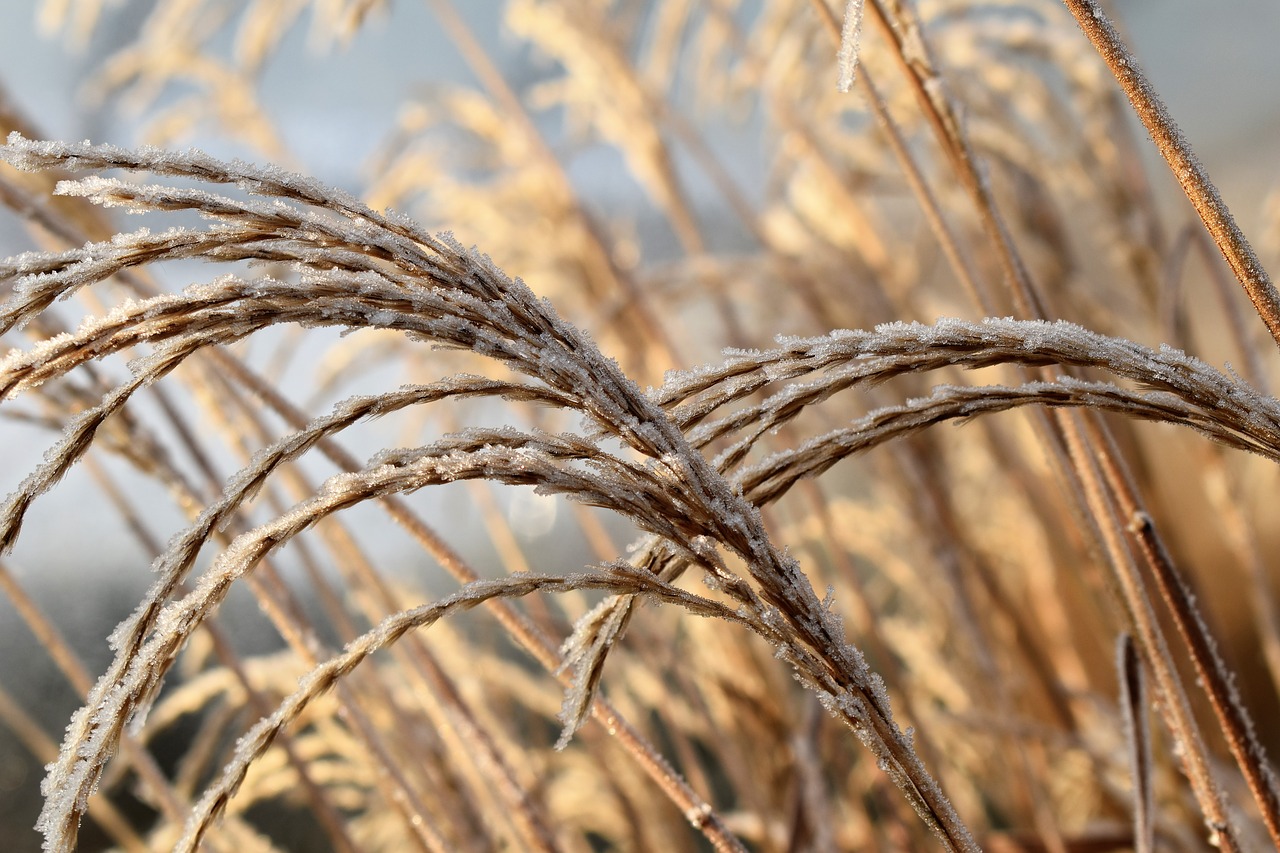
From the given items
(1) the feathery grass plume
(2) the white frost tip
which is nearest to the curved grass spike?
(1) the feathery grass plume

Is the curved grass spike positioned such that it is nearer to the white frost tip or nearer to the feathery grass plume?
the feathery grass plume

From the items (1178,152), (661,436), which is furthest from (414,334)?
(1178,152)

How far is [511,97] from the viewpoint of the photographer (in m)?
1.42

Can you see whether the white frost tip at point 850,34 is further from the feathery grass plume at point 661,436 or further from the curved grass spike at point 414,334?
the curved grass spike at point 414,334

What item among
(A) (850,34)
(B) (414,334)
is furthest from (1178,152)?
(B) (414,334)

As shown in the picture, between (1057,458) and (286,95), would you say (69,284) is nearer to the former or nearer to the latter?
(1057,458)

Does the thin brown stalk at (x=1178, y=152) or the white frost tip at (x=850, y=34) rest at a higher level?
the white frost tip at (x=850, y=34)

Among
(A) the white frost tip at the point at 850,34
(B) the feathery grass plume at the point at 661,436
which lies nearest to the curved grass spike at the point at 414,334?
(B) the feathery grass plume at the point at 661,436

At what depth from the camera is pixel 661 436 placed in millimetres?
345

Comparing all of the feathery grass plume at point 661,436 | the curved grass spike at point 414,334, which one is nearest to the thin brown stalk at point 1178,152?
the feathery grass plume at point 661,436

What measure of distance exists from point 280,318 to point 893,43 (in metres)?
0.37

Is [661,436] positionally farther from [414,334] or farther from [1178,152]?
[1178,152]

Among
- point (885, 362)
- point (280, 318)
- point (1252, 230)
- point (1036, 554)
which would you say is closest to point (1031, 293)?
point (885, 362)

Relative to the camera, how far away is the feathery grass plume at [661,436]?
33cm
